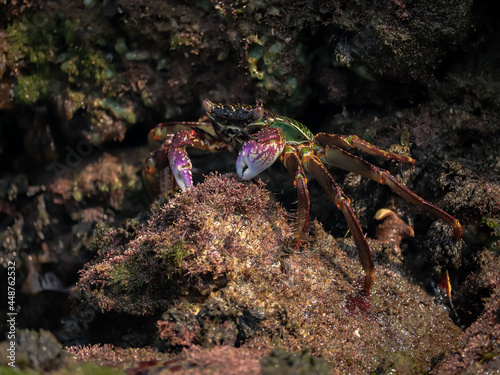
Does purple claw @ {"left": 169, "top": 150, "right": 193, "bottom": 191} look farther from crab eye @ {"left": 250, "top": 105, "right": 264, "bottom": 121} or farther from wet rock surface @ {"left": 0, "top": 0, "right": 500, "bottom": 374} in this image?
crab eye @ {"left": 250, "top": 105, "right": 264, "bottom": 121}

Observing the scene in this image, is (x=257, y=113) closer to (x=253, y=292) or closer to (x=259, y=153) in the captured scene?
(x=259, y=153)

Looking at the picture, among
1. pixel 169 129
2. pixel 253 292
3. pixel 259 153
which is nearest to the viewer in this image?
pixel 253 292

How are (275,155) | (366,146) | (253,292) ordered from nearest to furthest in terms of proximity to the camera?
(253,292) → (275,155) → (366,146)

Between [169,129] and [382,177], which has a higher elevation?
[169,129]
